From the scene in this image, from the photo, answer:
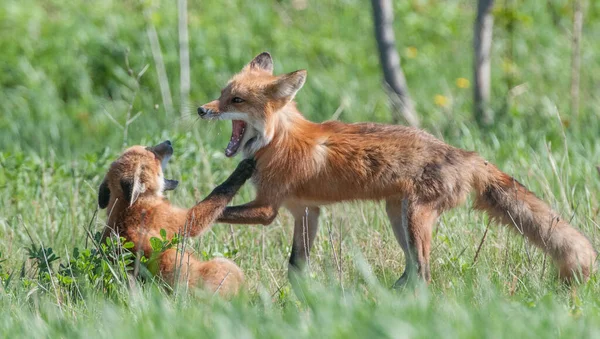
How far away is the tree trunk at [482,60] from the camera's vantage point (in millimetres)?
10078

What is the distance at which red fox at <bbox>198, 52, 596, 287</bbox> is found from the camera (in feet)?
19.8

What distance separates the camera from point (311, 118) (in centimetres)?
1146

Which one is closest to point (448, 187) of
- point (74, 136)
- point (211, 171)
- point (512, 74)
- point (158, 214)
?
point (158, 214)

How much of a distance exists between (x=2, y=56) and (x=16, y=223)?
621cm

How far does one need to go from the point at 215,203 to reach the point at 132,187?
1.84ft

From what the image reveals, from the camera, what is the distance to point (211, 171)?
857 cm

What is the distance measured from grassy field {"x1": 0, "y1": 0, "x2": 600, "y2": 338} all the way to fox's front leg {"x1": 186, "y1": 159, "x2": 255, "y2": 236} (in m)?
0.25

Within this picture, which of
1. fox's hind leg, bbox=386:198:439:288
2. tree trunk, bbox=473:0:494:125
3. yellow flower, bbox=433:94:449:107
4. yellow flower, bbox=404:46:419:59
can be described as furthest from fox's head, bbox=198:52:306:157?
yellow flower, bbox=404:46:419:59

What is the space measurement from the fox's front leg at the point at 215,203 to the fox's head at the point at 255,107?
14 centimetres

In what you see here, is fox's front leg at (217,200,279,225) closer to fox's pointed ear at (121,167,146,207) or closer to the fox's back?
the fox's back

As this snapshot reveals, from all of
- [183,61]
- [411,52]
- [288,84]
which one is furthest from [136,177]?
[411,52]

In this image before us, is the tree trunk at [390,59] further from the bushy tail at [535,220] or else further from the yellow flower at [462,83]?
the bushy tail at [535,220]

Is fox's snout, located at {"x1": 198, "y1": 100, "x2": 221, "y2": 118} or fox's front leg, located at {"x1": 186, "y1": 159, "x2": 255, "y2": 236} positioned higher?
fox's snout, located at {"x1": 198, "y1": 100, "x2": 221, "y2": 118}

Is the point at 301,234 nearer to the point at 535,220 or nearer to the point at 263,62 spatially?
the point at 263,62
